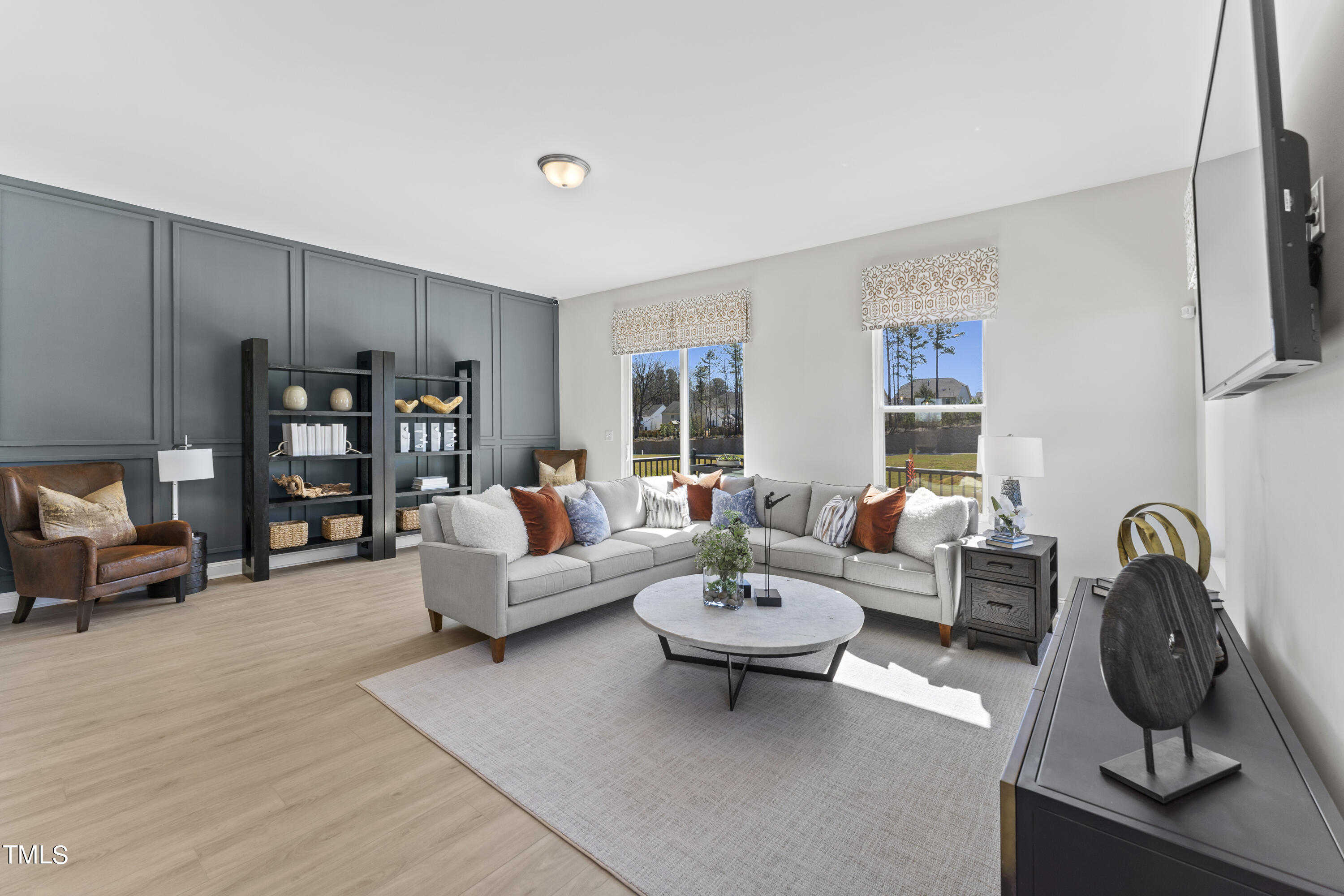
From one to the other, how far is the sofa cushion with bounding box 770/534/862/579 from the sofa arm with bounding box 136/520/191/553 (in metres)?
4.21

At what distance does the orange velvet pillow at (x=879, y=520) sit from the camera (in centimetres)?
389

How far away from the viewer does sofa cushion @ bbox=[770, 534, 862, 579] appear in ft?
12.7

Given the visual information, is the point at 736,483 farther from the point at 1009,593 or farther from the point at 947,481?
the point at 1009,593

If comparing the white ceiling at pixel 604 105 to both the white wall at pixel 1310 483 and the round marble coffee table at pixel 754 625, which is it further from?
the round marble coffee table at pixel 754 625

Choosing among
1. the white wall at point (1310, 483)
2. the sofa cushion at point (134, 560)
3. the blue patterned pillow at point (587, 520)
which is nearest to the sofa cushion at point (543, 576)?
the blue patterned pillow at point (587, 520)

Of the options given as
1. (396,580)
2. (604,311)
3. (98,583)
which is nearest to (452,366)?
(604,311)

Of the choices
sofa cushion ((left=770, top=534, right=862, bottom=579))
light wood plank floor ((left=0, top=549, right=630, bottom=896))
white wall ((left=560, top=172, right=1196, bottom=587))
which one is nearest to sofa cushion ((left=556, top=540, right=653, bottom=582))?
light wood plank floor ((left=0, top=549, right=630, bottom=896))

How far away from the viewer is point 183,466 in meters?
4.27

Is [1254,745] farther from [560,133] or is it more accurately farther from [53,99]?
[53,99]

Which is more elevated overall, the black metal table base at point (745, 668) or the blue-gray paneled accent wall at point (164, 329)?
the blue-gray paneled accent wall at point (164, 329)

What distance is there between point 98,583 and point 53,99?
275 centimetres

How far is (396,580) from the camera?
4840mm

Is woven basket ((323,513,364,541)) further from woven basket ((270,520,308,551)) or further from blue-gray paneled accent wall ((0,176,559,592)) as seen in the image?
blue-gray paneled accent wall ((0,176,559,592))

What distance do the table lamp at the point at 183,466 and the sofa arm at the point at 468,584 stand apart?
2183 millimetres
